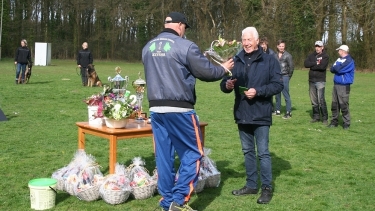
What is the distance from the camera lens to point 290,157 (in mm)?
7273

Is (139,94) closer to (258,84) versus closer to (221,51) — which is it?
(221,51)

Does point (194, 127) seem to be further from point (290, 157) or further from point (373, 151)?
point (373, 151)

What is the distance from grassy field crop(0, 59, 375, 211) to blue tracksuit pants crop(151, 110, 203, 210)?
463 mm

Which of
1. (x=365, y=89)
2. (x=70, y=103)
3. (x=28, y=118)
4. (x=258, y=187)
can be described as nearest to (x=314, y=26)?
(x=365, y=89)

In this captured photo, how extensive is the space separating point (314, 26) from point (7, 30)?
1179 inches

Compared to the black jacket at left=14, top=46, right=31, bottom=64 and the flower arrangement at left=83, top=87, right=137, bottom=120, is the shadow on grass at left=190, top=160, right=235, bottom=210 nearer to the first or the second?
the flower arrangement at left=83, top=87, right=137, bottom=120

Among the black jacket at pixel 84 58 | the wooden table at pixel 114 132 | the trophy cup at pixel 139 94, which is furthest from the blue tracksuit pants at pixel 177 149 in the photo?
the black jacket at pixel 84 58

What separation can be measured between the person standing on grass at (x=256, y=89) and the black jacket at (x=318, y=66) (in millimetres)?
5356

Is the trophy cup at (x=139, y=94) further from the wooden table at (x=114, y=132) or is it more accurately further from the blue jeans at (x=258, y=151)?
the blue jeans at (x=258, y=151)

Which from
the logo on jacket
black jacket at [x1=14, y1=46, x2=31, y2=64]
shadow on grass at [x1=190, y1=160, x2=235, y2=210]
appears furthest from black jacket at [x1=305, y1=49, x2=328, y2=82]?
black jacket at [x1=14, y1=46, x2=31, y2=64]

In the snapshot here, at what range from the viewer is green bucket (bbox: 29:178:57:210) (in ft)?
15.3

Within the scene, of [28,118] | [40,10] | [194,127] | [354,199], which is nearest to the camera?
[194,127]

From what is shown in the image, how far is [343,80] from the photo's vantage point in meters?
9.53

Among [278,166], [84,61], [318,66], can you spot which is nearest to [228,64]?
[278,166]
